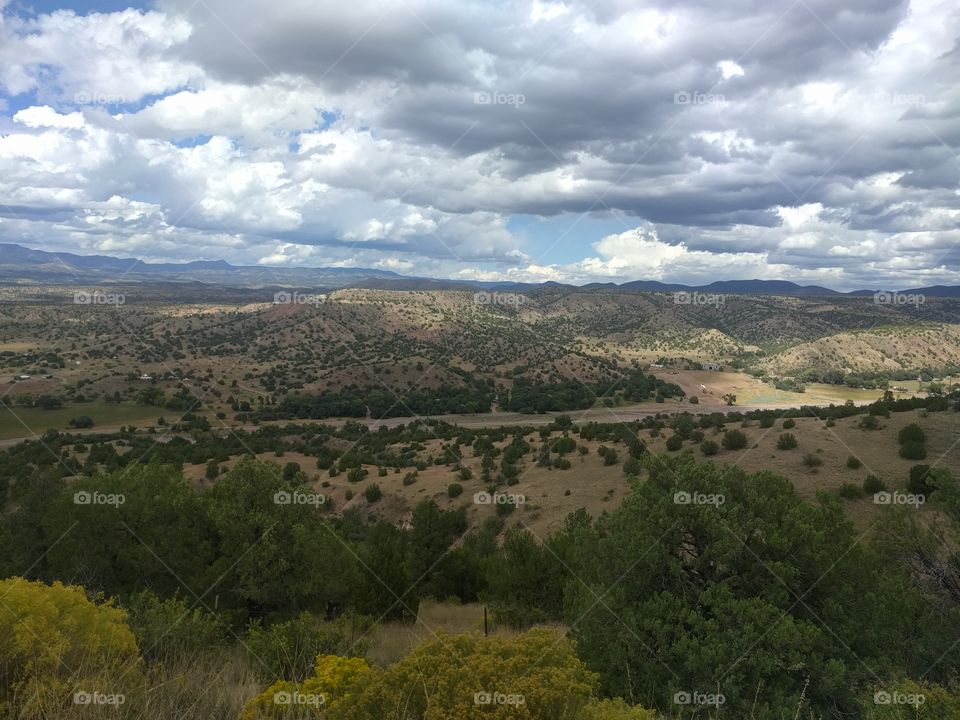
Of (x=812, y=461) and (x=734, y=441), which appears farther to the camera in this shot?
(x=734, y=441)

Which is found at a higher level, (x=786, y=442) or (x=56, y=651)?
(x=56, y=651)

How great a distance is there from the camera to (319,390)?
318 ft

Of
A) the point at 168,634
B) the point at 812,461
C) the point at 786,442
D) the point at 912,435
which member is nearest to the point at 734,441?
the point at 786,442

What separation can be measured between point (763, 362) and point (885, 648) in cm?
A: 13991

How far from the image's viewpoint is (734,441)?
3800 cm

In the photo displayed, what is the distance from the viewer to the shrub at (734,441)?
38.0m

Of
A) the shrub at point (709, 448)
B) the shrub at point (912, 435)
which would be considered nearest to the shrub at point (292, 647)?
the shrub at point (709, 448)

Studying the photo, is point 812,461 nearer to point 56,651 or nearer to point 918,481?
point 918,481

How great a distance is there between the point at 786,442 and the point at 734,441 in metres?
3.17

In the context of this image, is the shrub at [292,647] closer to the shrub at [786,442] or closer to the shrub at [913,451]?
the shrub at [786,442]

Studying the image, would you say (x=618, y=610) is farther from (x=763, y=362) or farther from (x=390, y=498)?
(x=763, y=362)

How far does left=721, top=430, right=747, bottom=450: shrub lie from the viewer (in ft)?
125

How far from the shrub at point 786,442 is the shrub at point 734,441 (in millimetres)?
2269

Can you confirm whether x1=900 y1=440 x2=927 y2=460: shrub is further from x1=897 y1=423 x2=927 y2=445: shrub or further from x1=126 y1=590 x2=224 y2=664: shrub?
x1=126 y1=590 x2=224 y2=664: shrub
